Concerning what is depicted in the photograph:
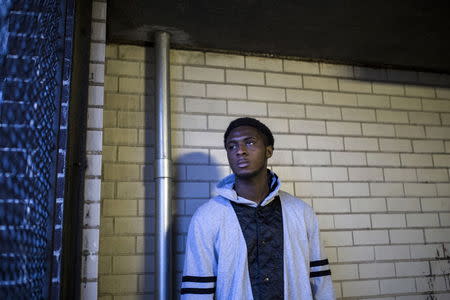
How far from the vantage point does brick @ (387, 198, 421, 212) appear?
3248 millimetres

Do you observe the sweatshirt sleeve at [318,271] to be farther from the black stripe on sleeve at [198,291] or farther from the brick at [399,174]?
the brick at [399,174]

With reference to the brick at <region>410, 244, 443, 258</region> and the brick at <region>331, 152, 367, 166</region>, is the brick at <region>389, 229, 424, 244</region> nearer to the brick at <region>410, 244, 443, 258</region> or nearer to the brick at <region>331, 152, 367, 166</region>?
the brick at <region>410, 244, 443, 258</region>

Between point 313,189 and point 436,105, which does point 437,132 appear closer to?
point 436,105

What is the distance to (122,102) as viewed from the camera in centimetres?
285

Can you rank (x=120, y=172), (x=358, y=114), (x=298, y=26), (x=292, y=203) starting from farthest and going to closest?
(x=358, y=114) < (x=298, y=26) < (x=120, y=172) < (x=292, y=203)

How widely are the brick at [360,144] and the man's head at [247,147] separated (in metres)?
1.11

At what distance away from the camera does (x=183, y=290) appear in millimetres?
2164

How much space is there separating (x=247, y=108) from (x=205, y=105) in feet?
1.13

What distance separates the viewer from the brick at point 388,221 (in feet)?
10.4

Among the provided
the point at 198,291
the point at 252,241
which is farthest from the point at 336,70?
the point at 198,291

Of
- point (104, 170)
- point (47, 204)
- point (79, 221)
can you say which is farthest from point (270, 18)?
point (47, 204)

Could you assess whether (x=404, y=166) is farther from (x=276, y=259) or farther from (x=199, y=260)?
(x=199, y=260)

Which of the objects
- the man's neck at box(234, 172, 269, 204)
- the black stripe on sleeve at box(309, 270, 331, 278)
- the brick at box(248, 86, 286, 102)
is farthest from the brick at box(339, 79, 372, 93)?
the black stripe on sleeve at box(309, 270, 331, 278)

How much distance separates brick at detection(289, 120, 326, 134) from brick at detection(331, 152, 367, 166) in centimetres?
23
